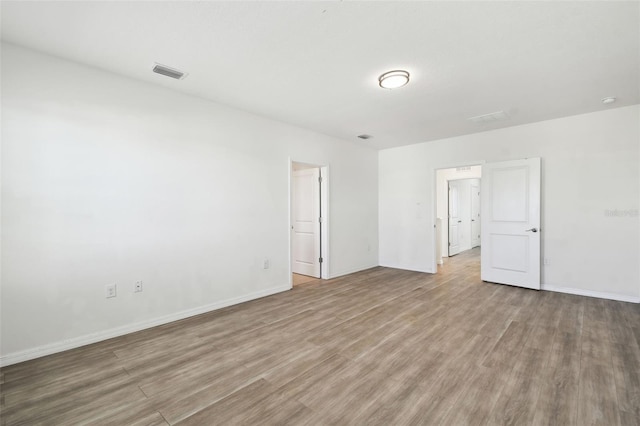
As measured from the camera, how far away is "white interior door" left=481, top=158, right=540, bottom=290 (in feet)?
14.9

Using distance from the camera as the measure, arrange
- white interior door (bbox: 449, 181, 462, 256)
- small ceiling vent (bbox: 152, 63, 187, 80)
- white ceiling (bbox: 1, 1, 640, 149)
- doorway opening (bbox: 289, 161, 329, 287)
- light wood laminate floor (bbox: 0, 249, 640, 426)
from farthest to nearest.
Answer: white interior door (bbox: 449, 181, 462, 256) → doorway opening (bbox: 289, 161, 329, 287) → small ceiling vent (bbox: 152, 63, 187, 80) → white ceiling (bbox: 1, 1, 640, 149) → light wood laminate floor (bbox: 0, 249, 640, 426)

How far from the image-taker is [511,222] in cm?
478

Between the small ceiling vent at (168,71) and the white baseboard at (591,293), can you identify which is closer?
the small ceiling vent at (168,71)

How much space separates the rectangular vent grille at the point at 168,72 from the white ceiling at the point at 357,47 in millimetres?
81

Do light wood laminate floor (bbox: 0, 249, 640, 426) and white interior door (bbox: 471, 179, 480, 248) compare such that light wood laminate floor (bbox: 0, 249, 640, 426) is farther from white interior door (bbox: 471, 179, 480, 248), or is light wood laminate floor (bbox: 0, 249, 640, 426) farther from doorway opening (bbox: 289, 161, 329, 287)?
white interior door (bbox: 471, 179, 480, 248)

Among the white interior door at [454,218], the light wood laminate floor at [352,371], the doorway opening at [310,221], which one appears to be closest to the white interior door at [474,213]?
the white interior door at [454,218]

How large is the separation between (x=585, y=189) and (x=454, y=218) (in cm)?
414

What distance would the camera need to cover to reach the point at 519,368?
230 centimetres

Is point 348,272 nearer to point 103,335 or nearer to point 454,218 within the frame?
point 103,335

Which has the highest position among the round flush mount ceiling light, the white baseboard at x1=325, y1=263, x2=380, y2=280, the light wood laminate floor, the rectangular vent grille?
the rectangular vent grille

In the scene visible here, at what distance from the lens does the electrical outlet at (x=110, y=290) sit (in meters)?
2.88

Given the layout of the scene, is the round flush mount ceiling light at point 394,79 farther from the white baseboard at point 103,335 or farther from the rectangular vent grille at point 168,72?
the white baseboard at point 103,335

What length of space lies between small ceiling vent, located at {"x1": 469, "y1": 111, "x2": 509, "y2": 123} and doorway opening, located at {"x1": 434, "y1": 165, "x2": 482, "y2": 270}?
7.37 feet

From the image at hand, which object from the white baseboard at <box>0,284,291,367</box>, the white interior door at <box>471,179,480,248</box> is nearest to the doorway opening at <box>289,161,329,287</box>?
the white baseboard at <box>0,284,291,367</box>
